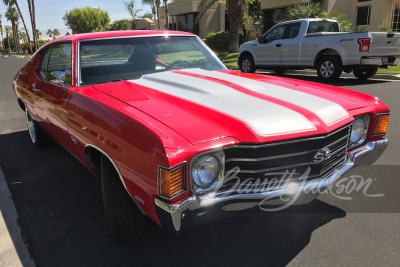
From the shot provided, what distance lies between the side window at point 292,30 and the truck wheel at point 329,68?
1.23m

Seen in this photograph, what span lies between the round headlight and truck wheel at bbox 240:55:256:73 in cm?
1069

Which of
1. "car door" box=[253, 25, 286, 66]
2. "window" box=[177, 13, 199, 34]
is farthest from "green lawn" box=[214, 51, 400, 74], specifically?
"window" box=[177, 13, 199, 34]

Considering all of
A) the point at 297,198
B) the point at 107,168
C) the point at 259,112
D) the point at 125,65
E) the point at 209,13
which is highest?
the point at 209,13

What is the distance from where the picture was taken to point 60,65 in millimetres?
3781

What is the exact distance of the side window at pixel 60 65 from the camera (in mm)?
3190

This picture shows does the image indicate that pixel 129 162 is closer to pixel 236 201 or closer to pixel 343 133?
pixel 236 201

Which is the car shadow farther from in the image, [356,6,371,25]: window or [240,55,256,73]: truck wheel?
[356,6,371,25]: window

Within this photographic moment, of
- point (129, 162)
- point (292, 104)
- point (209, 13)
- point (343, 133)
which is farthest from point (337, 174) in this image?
point (209, 13)

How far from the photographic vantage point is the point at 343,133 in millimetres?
2438

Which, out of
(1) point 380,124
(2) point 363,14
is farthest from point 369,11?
(1) point 380,124

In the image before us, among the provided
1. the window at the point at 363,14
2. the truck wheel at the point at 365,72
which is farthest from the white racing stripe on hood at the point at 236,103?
the window at the point at 363,14

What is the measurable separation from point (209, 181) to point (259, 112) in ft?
1.99

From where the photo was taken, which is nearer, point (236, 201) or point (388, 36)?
point (236, 201)

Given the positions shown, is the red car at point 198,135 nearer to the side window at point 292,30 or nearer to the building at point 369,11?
the side window at point 292,30
